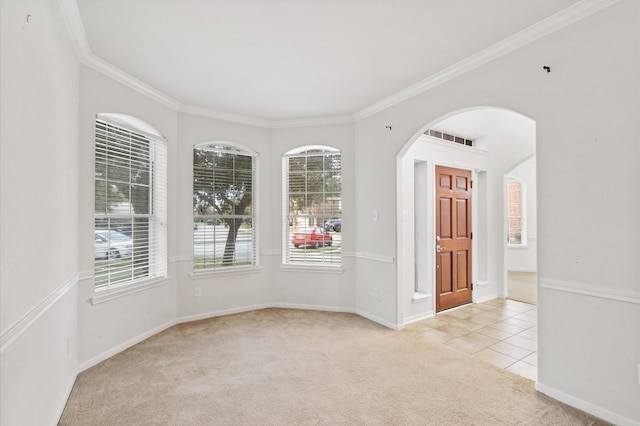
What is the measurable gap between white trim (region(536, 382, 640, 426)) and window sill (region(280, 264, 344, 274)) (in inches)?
100

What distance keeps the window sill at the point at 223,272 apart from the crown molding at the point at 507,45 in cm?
287

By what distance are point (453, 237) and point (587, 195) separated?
2.54 m

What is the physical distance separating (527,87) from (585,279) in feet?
4.86

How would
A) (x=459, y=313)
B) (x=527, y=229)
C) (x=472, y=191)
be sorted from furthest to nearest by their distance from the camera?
(x=527, y=229) → (x=472, y=191) → (x=459, y=313)

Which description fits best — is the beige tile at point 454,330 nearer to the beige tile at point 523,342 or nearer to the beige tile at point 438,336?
the beige tile at point 438,336

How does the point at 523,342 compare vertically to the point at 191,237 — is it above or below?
below

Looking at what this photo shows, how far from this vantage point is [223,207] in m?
4.39

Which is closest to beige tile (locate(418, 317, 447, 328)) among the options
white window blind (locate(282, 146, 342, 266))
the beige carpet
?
the beige carpet

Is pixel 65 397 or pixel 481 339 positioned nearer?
pixel 65 397

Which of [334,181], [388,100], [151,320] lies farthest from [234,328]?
[388,100]

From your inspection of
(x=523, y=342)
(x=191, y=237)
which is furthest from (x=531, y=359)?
(x=191, y=237)

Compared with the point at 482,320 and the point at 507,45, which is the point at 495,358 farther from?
the point at 507,45

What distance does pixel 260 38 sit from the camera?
8.32ft

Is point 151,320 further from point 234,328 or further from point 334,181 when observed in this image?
point 334,181
